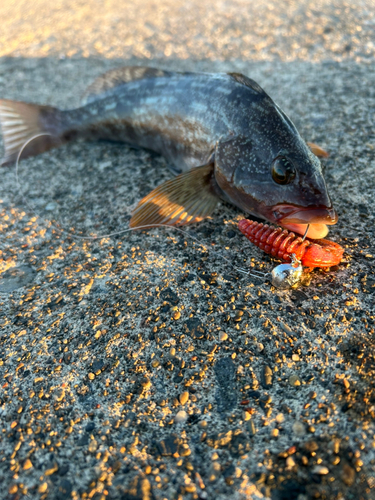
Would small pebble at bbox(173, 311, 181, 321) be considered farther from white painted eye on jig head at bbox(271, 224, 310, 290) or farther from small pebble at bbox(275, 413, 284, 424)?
small pebble at bbox(275, 413, 284, 424)

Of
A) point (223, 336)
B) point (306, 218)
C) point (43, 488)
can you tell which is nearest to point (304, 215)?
point (306, 218)

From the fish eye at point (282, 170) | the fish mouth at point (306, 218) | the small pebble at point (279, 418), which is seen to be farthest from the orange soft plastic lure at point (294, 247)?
the small pebble at point (279, 418)

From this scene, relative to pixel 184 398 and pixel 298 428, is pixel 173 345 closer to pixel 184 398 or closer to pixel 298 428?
pixel 184 398

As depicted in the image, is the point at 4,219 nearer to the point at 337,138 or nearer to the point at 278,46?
the point at 337,138

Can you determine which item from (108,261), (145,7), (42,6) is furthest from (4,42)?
(108,261)

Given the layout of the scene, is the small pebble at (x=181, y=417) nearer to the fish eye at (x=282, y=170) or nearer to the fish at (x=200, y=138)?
the fish at (x=200, y=138)

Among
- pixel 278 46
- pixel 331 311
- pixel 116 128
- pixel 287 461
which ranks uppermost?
pixel 278 46
